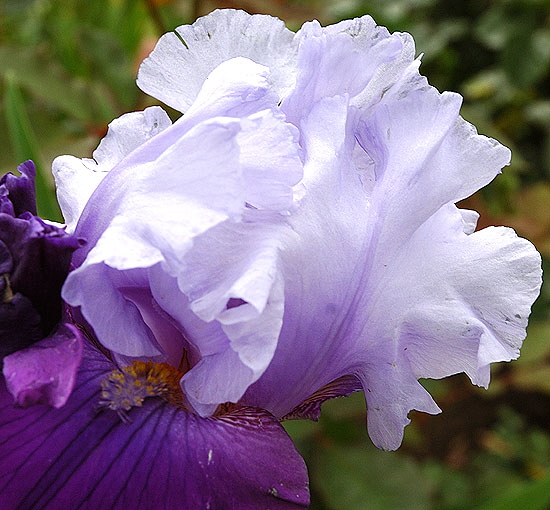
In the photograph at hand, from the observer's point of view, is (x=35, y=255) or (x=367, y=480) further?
(x=367, y=480)

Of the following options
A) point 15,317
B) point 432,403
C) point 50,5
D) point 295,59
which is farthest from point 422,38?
point 15,317

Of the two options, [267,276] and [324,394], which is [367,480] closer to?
[324,394]

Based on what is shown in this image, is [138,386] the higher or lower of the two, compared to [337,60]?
lower

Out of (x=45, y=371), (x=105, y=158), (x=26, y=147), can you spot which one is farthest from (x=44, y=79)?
(x=45, y=371)

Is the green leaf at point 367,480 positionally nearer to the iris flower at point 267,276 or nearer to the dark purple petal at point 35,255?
the iris flower at point 267,276

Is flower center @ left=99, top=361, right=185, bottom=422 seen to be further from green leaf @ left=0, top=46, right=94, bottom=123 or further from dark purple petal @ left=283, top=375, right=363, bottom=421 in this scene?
green leaf @ left=0, top=46, right=94, bottom=123

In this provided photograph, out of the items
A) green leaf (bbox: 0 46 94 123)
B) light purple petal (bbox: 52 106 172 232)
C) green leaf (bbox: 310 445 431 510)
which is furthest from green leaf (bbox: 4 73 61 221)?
green leaf (bbox: 310 445 431 510)

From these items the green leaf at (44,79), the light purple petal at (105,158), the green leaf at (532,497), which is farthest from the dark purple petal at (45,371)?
the green leaf at (44,79)

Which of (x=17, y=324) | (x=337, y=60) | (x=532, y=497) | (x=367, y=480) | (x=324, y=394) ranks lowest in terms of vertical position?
(x=367, y=480)
